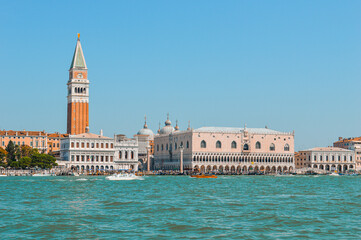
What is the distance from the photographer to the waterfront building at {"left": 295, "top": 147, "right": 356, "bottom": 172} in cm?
13500

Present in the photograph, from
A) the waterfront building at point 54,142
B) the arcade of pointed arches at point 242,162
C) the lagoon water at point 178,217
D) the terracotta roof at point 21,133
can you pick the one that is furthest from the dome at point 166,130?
the lagoon water at point 178,217

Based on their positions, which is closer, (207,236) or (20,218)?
(207,236)

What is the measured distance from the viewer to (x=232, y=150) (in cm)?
12412

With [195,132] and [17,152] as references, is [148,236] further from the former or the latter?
[195,132]

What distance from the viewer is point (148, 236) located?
2484 centimetres

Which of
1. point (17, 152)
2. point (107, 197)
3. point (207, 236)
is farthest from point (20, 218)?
point (17, 152)

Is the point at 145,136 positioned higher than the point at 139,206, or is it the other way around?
the point at 145,136

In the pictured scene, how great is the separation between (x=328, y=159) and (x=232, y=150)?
80.4 feet

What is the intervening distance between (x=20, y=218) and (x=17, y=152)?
77204 mm

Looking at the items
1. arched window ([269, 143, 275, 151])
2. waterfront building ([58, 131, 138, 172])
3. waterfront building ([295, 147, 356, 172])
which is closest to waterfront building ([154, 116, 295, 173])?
arched window ([269, 143, 275, 151])

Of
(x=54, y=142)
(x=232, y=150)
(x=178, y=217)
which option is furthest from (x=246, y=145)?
(x=178, y=217)

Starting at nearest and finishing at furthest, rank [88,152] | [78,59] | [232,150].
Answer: [88,152] < [232,150] < [78,59]

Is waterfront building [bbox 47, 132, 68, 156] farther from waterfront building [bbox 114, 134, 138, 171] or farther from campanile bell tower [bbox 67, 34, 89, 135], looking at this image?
waterfront building [bbox 114, 134, 138, 171]

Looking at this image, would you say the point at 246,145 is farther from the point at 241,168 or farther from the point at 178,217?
the point at 178,217
